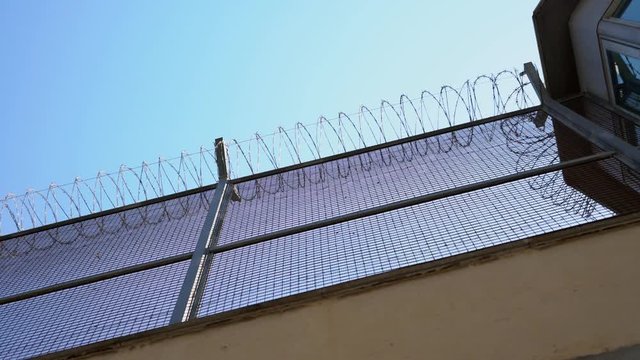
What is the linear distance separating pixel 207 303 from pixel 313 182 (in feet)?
6.53

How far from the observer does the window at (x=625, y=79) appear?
14.5 feet

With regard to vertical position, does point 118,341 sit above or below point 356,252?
above

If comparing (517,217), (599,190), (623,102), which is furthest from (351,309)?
(623,102)

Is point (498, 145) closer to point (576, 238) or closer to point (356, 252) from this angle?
point (356, 252)

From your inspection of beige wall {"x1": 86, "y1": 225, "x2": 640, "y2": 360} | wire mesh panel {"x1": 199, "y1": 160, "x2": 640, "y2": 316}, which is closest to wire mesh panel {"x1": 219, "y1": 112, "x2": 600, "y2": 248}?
wire mesh panel {"x1": 199, "y1": 160, "x2": 640, "y2": 316}

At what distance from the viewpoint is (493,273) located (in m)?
2.70

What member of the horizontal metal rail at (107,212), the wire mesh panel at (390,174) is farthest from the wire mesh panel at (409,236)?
the horizontal metal rail at (107,212)

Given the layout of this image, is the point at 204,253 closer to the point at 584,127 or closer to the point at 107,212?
the point at 107,212

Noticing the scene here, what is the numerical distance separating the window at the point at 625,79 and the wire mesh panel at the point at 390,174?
532 millimetres

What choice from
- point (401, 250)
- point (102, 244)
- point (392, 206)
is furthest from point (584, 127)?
point (102, 244)

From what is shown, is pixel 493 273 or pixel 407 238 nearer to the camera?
pixel 493 273

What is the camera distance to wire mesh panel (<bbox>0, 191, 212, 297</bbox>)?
4430 millimetres

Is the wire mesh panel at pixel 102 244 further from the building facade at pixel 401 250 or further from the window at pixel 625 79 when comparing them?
the window at pixel 625 79

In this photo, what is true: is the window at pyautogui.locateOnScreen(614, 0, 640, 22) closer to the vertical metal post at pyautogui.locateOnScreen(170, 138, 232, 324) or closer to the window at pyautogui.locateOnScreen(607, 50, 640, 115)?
the window at pyautogui.locateOnScreen(607, 50, 640, 115)
